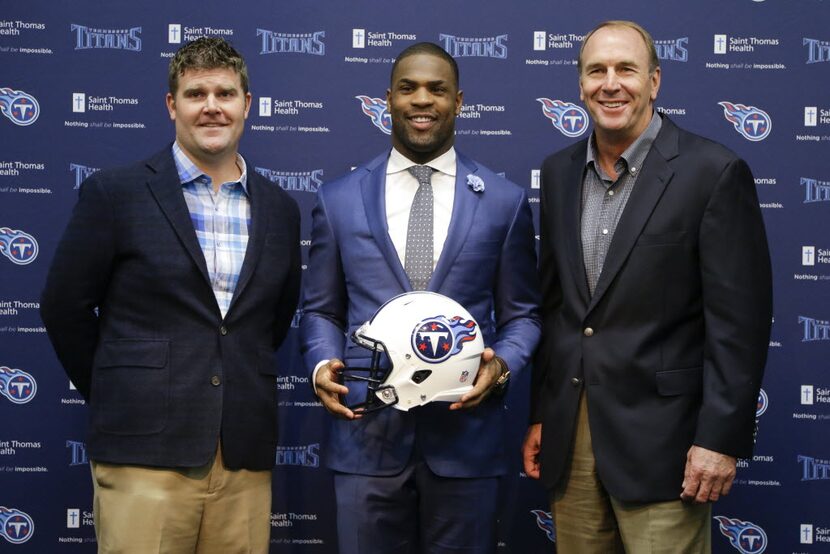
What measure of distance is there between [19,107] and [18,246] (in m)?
0.66

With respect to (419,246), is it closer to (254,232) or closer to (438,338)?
(438,338)

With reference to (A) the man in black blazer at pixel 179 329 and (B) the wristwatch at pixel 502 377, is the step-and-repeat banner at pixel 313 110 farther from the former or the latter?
(B) the wristwatch at pixel 502 377

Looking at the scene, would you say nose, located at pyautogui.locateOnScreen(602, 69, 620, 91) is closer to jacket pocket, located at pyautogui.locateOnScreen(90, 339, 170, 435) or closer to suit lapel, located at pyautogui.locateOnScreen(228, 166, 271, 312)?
suit lapel, located at pyautogui.locateOnScreen(228, 166, 271, 312)

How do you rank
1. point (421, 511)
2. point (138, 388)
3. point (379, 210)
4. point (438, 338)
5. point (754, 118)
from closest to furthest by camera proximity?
point (438, 338) < point (138, 388) < point (421, 511) < point (379, 210) < point (754, 118)

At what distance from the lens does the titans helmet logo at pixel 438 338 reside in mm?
2707

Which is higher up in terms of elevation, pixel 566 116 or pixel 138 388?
pixel 566 116

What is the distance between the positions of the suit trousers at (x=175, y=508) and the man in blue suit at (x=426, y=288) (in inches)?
13.5

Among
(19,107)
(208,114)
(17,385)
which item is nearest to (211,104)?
(208,114)

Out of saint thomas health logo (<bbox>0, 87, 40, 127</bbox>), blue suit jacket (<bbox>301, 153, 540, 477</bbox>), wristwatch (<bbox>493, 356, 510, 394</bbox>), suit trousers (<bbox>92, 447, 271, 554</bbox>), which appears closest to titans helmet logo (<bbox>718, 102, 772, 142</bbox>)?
blue suit jacket (<bbox>301, 153, 540, 477</bbox>)

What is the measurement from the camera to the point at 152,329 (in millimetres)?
2863

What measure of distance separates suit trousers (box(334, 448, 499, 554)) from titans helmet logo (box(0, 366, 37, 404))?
2.03 metres

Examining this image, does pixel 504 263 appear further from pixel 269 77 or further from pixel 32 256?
pixel 32 256

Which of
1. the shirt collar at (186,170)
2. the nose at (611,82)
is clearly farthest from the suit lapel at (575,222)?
the shirt collar at (186,170)

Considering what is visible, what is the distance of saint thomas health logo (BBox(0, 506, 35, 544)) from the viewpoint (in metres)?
4.18
